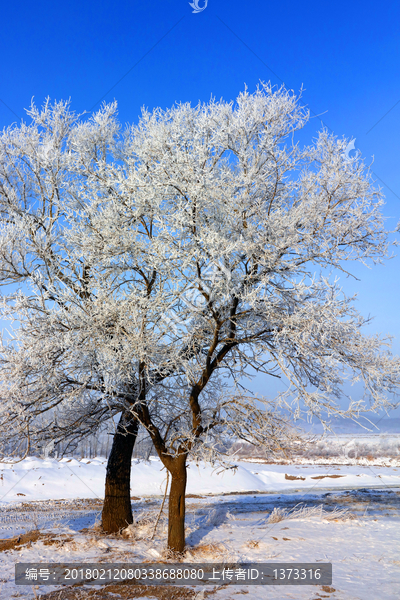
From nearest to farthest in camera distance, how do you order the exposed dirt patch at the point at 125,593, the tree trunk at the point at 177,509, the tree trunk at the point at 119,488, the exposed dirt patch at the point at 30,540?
the exposed dirt patch at the point at 125,593 → the tree trunk at the point at 177,509 → the exposed dirt patch at the point at 30,540 → the tree trunk at the point at 119,488

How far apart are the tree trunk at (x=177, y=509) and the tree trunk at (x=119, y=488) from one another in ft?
5.61

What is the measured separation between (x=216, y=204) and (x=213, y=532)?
7.28 meters

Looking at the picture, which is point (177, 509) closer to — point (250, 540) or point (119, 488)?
point (250, 540)

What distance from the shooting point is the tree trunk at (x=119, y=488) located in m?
8.94

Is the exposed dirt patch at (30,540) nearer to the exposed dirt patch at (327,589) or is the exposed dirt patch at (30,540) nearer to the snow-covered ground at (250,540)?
the snow-covered ground at (250,540)

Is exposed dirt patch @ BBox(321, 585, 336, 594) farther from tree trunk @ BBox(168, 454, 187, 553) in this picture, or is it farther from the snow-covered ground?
tree trunk @ BBox(168, 454, 187, 553)

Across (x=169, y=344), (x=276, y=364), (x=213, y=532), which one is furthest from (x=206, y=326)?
(x=213, y=532)

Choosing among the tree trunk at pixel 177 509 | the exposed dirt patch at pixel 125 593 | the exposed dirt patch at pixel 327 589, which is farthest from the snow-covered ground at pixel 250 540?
the tree trunk at pixel 177 509

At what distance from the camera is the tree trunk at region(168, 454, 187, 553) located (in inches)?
288

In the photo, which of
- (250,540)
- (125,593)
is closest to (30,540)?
(125,593)

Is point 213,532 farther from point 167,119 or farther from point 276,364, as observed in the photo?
point 167,119

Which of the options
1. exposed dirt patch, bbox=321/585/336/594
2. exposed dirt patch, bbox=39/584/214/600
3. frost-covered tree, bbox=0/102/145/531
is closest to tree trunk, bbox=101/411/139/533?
frost-covered tree, bbox=0/102/145/531

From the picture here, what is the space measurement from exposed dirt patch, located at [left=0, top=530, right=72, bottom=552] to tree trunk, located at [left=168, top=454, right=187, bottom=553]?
218 cm

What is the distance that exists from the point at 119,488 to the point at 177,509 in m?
2.22
